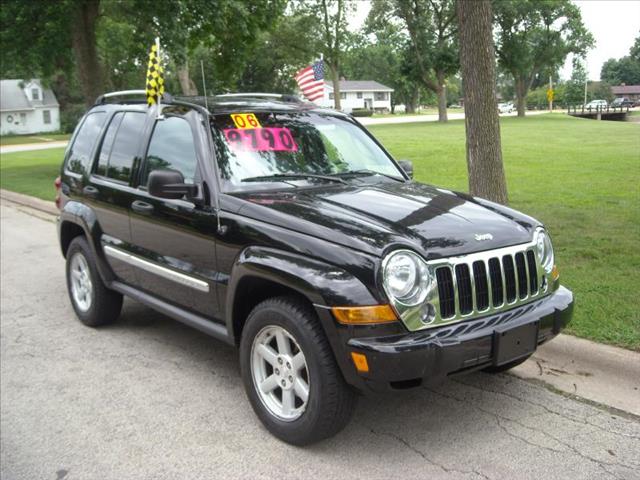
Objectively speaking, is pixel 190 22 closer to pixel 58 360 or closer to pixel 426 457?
pixel 58 360

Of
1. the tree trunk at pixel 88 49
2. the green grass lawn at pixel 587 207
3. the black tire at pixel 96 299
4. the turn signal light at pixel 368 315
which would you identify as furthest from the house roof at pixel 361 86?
the turn signal light at pixel 368 315

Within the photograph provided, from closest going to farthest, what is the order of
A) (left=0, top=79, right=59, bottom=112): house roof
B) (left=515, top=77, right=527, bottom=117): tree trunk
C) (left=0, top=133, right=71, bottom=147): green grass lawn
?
1. (left=0, top=133, right=71, bottom=147): green grass lawn
2. (left=515, top=77, right=527, bottom=117): tree trunk
3. (left=0, top=79, right=59, bottom=112): house roof

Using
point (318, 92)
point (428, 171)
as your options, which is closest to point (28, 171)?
point (318, 92)

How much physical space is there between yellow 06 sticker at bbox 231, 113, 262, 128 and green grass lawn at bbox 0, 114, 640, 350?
2.69 m

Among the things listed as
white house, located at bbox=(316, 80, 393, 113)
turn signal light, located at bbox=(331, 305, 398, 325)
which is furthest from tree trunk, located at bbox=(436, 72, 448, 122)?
white house, located at bbox=(316, 80, 393, 113)

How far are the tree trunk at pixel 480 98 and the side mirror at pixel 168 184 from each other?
12.4ft

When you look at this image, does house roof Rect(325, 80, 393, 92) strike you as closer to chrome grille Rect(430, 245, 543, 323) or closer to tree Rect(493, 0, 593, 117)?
tree Rect(493, 0, 593, 117)

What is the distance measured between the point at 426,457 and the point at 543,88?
261 feet

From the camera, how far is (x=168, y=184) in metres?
3.97

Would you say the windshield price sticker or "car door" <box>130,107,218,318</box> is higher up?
the windshield price sticker

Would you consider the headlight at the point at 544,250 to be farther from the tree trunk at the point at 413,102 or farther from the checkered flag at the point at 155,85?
the tree trunk at the point at 413,102

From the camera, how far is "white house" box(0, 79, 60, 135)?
6531 centimetres

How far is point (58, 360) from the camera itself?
5.00 metres

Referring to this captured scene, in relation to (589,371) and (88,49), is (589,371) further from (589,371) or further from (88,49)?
(88,49)
